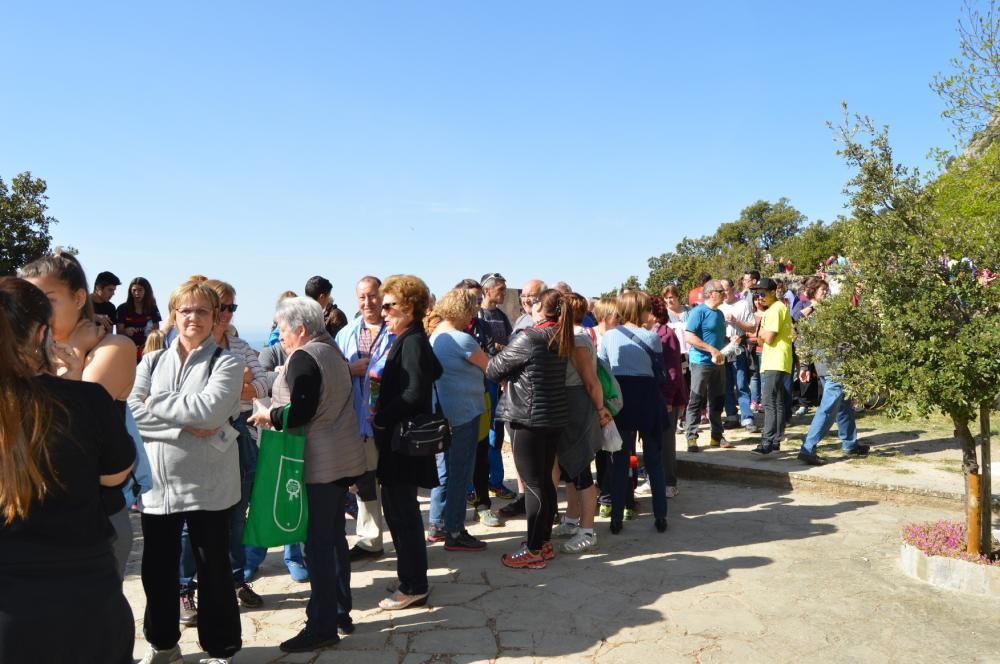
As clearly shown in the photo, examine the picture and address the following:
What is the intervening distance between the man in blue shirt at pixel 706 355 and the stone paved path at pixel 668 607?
8.72 ft

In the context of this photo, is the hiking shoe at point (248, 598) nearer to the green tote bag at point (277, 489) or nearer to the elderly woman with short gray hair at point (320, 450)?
the elderly woman with short gray hair at point (320, 450)

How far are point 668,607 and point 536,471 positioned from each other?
46.8 inches

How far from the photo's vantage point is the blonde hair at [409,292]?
4215 mm

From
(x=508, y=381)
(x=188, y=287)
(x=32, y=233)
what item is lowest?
(x=508, y=381)

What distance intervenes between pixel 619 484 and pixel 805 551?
A: 1387 mm

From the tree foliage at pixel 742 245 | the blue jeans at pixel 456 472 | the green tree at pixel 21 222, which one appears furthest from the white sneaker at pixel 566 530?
the tree foliage at pixel 742 245

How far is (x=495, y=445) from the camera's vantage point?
6.79 m

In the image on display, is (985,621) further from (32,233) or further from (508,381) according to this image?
(32,233)

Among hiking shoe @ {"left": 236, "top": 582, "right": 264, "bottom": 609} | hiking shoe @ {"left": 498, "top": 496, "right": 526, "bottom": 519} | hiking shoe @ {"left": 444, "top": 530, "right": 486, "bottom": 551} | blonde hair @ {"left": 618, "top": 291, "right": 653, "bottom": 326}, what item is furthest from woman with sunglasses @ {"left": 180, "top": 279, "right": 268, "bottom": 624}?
blonde hair @ {"left": 618, "top": 291, "right": 653, "bottom": 326}

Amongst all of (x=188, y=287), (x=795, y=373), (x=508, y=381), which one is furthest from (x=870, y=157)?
(x=795, y=373)

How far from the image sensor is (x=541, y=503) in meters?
4.93

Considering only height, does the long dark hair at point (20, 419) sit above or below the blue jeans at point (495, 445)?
above

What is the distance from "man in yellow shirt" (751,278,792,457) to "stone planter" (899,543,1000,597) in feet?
10.5

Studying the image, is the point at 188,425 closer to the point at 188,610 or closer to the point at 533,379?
the point at 188,610
